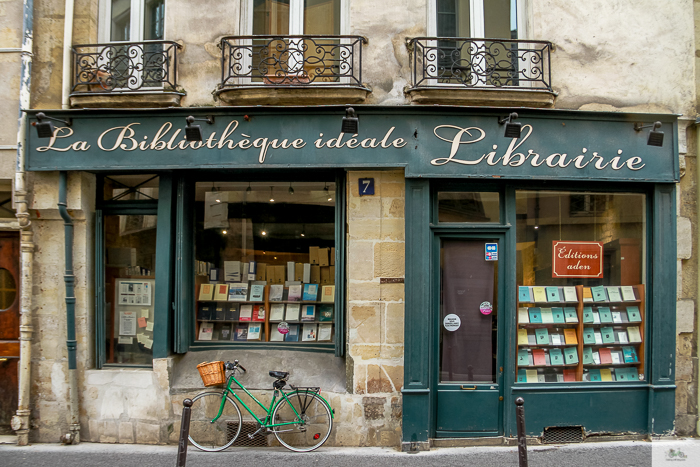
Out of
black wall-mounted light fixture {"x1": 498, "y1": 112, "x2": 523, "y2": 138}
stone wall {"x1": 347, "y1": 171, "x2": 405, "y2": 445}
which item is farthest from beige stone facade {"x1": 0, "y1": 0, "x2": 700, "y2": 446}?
black wall-mounted light fixture {"x1": 498, "y1": 112, "x2": 523, "y2": 138}

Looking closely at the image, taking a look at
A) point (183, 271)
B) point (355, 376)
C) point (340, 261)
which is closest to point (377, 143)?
point (340, 261)

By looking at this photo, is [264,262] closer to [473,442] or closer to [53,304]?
[53,304]

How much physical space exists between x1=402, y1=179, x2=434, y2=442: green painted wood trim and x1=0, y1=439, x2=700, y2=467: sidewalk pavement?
0.41 metres

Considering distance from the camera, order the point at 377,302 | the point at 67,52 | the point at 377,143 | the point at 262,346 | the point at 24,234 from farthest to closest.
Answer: the point at 262,346, the point at 67,52, the point at 24,234, the point at 377,302, the point at 377,143

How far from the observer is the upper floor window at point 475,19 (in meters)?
6.33

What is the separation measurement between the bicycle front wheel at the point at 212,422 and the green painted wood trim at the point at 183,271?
0.71 m

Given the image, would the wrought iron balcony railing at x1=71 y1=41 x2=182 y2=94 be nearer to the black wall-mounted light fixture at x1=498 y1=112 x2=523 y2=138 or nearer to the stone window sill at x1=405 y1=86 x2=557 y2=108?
the stone window sill at x1=405 y1=86 x2=557 y2=108

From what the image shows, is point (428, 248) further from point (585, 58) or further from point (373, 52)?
point (585, 58)

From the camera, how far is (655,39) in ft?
20.4

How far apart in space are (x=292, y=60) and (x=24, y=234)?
12.6ft

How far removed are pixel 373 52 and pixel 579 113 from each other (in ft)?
8.28

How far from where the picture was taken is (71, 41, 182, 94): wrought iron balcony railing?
20.1ft

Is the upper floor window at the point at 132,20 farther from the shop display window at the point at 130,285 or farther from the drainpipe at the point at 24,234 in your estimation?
the shop display window at the point at 130,285

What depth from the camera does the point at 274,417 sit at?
19.1 ft
